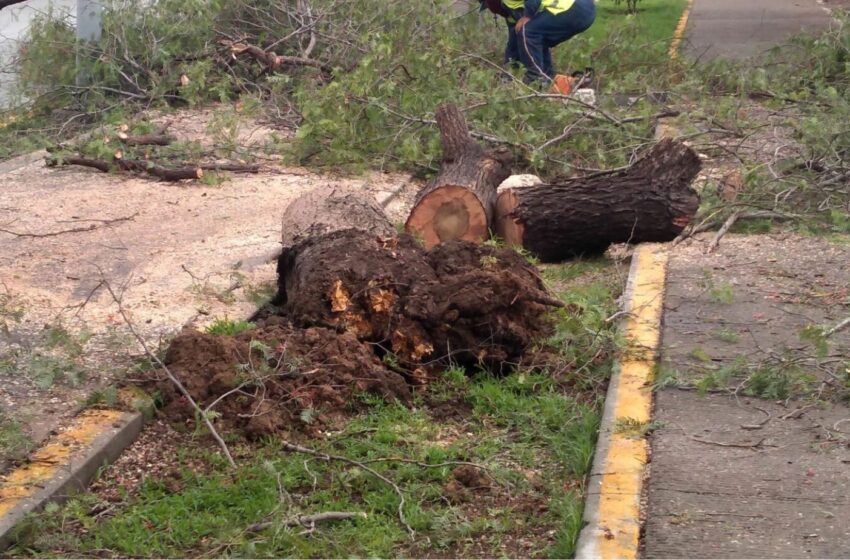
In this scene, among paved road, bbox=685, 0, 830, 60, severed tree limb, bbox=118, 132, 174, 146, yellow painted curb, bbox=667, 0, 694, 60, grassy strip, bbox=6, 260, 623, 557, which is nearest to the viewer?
grassy strip, bbox=6, 260, 623, 557

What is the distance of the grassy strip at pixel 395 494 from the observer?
14.4 feet

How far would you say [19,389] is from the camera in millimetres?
5504

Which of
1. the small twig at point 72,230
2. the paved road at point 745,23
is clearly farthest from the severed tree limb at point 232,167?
the paved road at point 745,23

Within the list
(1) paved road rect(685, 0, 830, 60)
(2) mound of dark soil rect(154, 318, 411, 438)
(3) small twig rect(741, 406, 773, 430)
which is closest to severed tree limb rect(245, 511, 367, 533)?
(2) mound of dark soil rect(154, 318, 411, 438)

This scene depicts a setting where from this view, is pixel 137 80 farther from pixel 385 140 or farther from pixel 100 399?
pixel 100 399

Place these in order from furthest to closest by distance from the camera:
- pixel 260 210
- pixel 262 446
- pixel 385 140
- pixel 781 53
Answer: pixel 781 53 < pixel 385 140 < pixel 260 210 < pixel 262 446

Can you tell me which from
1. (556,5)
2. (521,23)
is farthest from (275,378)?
(556,5)

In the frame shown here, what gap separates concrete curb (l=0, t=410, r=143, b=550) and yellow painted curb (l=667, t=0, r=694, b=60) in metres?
9.45

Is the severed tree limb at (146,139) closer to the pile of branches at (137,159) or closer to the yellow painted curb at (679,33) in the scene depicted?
the pile of branches at (137,159)

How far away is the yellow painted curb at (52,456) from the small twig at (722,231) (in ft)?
13.0

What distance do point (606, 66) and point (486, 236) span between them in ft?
18.2

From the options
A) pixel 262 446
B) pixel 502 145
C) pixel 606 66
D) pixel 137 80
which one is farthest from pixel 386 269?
pixel 606 66

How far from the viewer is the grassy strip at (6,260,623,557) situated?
14.4ft

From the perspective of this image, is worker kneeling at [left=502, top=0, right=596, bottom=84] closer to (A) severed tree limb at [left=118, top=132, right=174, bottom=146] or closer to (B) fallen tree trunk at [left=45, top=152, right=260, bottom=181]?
(B) fallen tree trunk at [left=45, top=152, right=260, bottom=181]
